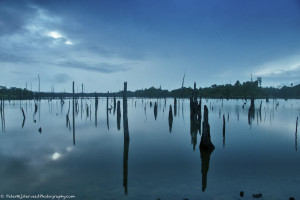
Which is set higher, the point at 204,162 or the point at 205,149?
the point at 205,149

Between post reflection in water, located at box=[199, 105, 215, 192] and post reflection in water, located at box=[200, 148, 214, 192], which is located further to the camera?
Answer: post reflection in water, located at box=[199, 105, 215, 192]

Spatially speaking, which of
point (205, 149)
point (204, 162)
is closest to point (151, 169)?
point (204, 162)

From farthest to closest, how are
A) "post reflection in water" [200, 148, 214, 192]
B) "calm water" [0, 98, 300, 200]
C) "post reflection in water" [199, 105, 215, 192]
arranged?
1. "post reflection in water" [199, 105, 215, 192]
2. "post reflection in water" [200, 148, 214, 192]
3. "calm water" [0, 98, 300, 200]

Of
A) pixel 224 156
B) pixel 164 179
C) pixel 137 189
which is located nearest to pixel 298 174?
pixel 224 156

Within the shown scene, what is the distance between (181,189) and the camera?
9.52 metres

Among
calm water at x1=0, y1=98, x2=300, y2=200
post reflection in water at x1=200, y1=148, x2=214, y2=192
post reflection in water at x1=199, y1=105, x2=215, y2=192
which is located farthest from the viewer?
post reflection in water at x1=199, y1=105, x2=215, y2=192

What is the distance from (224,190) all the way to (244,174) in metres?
2.68

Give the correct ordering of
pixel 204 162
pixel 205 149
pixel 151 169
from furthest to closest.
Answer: pixel 205 149, pixel 204 162, pixel 151 169

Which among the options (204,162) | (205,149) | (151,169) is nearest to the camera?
(151,169)

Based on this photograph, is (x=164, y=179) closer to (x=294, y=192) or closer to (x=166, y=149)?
(x=294, y=192)

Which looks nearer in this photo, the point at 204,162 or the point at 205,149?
the point at 204,162

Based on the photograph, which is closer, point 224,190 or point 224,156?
point 224,190

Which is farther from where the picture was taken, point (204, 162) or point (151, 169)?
point (204, 162)

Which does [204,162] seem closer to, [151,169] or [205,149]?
[205,149]
